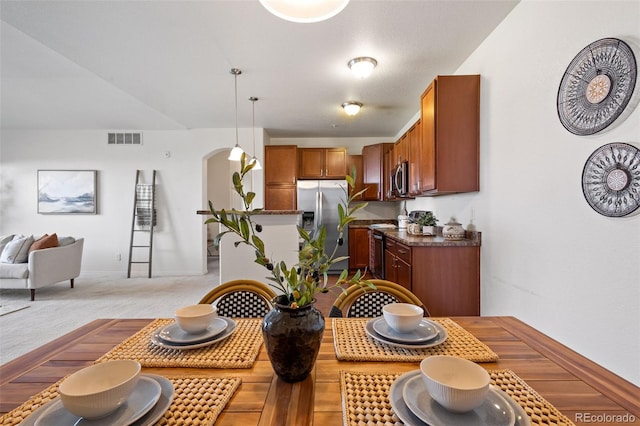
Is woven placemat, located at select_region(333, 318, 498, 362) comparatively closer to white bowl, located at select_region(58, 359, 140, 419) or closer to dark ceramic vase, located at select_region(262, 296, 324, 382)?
dark ceramic vase, located at select_region(262, 296, 324, 382)

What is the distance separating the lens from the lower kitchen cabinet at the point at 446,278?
2.37m

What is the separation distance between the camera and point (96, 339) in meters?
0.94

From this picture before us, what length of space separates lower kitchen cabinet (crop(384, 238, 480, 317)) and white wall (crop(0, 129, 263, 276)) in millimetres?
4000

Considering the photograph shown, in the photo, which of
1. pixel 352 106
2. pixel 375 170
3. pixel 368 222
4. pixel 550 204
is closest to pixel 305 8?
pixel 550 204

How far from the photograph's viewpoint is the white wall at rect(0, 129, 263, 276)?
16.6 feet

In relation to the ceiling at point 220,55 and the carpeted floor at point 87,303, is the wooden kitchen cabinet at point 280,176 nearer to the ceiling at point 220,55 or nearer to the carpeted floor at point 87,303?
the ceiling at point 220,55

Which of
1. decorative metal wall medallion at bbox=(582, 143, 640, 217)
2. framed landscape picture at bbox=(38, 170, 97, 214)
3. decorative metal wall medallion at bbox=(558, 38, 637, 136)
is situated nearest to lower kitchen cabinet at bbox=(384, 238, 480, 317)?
decorative metal wall medallion at bbox=(582, 143, 640, 217)

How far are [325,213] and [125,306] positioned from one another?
3173 mm

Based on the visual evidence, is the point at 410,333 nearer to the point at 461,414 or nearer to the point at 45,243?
the point at 461,414

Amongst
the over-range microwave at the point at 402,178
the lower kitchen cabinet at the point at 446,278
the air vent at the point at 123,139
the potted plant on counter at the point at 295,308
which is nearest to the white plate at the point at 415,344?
the potted plant on counter at the point at 295,308

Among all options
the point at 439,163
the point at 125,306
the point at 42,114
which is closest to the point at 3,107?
the point at 42,114

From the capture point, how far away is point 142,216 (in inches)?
199

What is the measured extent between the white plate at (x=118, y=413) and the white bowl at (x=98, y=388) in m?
0.02

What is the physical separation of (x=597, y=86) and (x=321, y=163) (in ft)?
13.5
